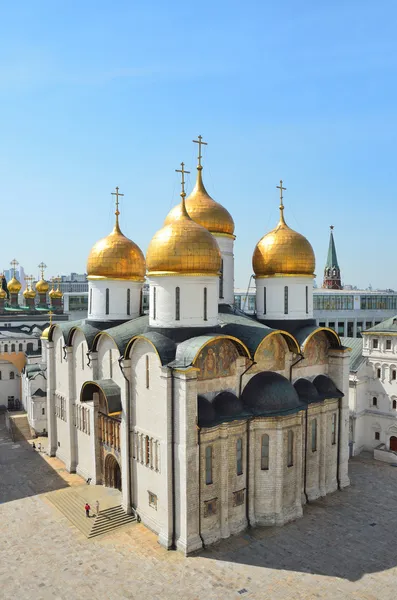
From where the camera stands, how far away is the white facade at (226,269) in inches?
813

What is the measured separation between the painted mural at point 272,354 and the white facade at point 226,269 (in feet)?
12.4

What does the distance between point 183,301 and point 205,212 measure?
5466mm

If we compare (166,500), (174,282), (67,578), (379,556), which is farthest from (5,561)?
(379,556)

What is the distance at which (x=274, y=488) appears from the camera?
16.0 meters

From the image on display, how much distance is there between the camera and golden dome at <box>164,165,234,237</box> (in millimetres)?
20406

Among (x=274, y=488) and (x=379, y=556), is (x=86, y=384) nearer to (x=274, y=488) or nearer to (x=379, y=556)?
(x=274, y=488)

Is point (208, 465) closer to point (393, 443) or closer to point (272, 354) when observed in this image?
point (272, 354)

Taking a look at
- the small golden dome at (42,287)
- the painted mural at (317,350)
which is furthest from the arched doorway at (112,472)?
the small golden dome at (42,287)

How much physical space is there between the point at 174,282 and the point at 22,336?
2140 centimetres

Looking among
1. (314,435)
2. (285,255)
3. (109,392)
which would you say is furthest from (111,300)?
(314,435)

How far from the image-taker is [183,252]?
1639cm

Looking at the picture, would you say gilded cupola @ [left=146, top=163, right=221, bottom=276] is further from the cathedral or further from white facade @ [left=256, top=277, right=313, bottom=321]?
white facade @ [left=256, top=277, right=313, bottom=321]

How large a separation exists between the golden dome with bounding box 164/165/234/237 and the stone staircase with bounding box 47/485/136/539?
11342 millimetres

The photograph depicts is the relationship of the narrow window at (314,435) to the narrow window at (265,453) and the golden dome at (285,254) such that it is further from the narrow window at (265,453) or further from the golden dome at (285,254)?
the golden dome at (285,254)
